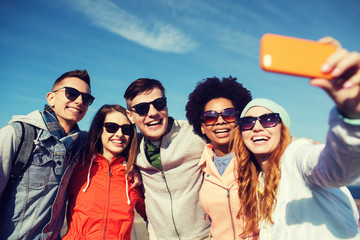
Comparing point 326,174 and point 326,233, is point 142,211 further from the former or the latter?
point 326,174

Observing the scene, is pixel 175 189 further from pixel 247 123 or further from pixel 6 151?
pixel 6 151

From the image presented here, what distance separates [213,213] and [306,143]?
183 cm

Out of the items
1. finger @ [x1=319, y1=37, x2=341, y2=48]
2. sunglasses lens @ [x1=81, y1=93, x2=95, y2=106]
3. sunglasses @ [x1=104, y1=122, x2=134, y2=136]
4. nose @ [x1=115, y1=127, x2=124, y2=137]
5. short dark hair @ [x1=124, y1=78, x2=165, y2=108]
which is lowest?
nose @ [x1=115, y1=127, x2=124, y2=137]

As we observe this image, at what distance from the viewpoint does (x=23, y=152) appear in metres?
3.08

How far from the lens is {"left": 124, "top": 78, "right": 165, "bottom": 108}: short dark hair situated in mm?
4309

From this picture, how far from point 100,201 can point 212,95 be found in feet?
8.79

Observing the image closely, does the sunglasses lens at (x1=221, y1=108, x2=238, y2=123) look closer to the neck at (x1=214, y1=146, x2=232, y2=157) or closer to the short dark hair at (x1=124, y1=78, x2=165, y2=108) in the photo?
the neck at (x1=214, y1=146, x2=232, y2=157)

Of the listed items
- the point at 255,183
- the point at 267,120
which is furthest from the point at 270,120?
the point at 255,183

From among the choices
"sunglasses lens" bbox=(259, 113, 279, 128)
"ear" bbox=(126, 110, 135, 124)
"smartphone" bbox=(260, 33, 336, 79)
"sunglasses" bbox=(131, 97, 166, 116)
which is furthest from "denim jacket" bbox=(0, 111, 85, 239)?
"smartphone" bbox=(260, 33, 336, 79)

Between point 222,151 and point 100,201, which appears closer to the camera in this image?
point 100,201

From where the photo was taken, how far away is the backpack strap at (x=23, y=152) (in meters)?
3.04

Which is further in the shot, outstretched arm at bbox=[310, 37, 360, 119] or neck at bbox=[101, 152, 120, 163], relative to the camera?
neck at bbox=[101, 152, 120, 163]

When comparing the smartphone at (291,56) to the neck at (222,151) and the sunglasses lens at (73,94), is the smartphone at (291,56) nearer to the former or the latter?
the neck at (222,151)

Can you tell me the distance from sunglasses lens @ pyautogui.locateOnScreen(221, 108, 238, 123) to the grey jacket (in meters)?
0.74
